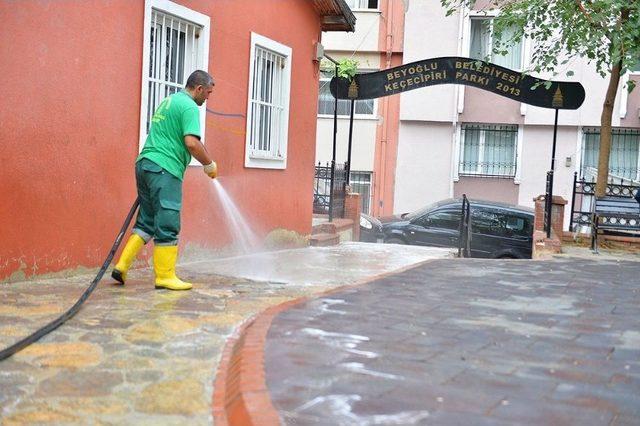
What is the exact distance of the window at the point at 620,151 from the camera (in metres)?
24.0

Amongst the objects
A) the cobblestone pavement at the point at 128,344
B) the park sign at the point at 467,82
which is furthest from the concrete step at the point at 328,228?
the cobblestone pavement at the point at 128,344

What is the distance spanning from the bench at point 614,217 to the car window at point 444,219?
13.8ft

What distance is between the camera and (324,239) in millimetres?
13852

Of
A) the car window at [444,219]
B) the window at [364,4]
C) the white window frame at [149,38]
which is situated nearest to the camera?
the white window frame at [149,38]

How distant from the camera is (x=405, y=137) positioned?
25.1 metres

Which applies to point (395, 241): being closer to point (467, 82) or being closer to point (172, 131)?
point (467, 82)

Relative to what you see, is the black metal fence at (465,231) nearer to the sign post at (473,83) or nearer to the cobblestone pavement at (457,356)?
the sign post at (473,83)

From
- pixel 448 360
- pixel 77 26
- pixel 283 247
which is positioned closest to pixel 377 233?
pixel 283 247

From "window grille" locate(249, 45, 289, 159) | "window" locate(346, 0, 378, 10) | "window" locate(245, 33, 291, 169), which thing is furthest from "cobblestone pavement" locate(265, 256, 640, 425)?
"window" locate(346, 0, 378, 10)

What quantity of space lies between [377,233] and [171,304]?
11668 millimetres

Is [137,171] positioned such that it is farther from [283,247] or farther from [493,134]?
[493,134]

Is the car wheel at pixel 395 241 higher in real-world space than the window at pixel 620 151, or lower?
lower

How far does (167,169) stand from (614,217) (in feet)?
28.1

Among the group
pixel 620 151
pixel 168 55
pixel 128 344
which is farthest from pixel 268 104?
pixel 620 151
